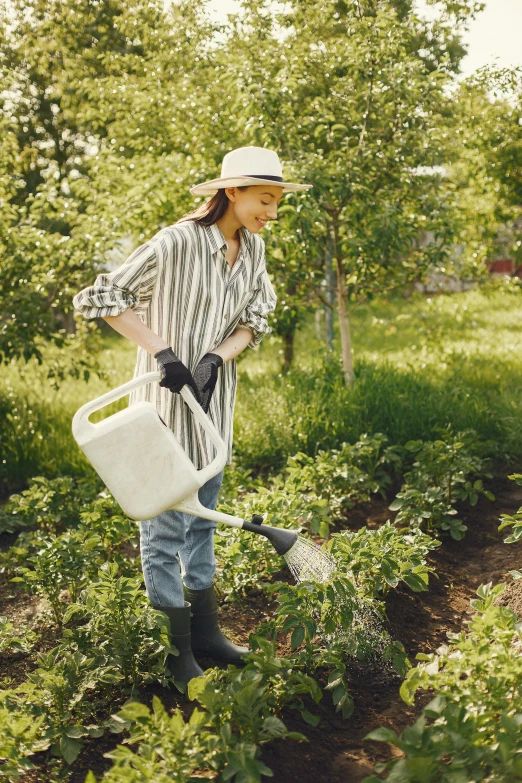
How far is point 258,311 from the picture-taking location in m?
2.69

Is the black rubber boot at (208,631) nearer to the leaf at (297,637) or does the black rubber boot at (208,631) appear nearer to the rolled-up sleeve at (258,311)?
the leaf at (297,637)

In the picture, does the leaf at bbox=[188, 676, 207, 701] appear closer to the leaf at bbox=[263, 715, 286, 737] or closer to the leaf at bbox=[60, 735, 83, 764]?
the leaf at bbox=[263, 715, 286, 737]

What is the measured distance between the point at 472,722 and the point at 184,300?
1375 millimetres

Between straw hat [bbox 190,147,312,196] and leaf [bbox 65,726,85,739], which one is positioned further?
straw hat [bbox 190,147,312,196]

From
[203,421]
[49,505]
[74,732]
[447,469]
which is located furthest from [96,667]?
[447,469]

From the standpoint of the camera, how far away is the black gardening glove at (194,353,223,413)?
2.44 meters

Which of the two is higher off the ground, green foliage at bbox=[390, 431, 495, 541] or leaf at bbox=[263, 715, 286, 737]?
leaf at bbox=[263, 715, 286, 737]

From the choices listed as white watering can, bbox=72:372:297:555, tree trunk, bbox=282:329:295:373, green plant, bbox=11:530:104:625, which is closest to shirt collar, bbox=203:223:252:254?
white watering can, bbox=72:372:297:555

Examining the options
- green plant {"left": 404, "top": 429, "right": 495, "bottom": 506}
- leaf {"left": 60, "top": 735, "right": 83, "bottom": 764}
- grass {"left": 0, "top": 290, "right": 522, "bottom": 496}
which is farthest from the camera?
grass {"left": 0, "top": 290, "right": 522, "bottom": 496}

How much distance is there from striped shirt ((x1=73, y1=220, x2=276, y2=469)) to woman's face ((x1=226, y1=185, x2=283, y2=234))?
0.31 feet

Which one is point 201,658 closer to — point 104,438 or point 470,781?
point 104,438

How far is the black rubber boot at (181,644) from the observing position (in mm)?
2529

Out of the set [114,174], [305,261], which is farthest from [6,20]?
[305,261]

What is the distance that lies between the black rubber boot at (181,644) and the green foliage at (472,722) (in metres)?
0.72
